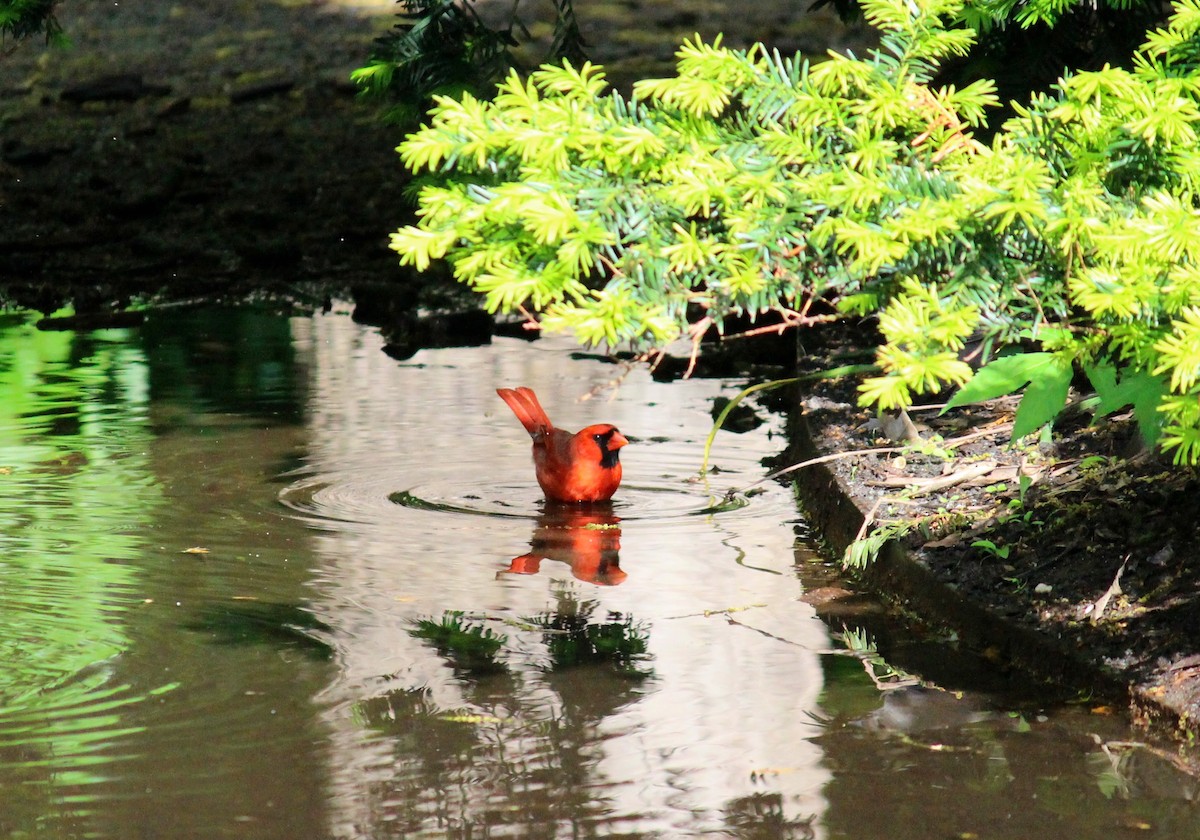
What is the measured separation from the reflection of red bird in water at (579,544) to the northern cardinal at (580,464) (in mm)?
79

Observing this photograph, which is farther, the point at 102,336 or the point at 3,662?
the point at 102,336

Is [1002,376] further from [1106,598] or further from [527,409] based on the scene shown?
[527,409]

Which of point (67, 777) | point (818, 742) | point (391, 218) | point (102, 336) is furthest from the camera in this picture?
point (391, 218)

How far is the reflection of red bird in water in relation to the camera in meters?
6.42

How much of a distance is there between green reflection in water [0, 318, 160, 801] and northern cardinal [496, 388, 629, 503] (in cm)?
175

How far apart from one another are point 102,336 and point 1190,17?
30.7 feet

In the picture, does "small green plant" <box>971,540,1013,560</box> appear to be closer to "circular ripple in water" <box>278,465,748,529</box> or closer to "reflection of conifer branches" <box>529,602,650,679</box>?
"reflection of conifer branches" <box>529,602,650,679</box>

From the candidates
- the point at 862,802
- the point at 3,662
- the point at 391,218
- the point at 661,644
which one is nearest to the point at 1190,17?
the point at 862,802

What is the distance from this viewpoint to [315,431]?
888 cm

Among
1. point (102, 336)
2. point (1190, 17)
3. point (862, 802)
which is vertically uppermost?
point (1190, 17)

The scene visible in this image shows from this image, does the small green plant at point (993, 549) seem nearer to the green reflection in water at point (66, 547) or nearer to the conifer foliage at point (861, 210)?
the conifer foliage at point (861, 210)

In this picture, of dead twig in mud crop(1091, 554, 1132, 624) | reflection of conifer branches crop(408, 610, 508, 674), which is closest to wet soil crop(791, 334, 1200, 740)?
dead twig in mud crop(1091, 554, 1132, 624)

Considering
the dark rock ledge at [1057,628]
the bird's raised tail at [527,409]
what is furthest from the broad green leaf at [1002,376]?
the bird's raised tail at [527,409]

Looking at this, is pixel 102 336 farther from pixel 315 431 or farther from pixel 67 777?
pixel 67 777
